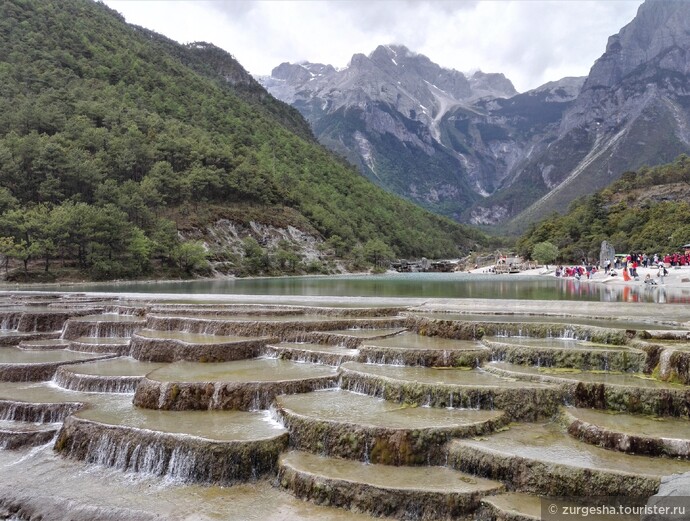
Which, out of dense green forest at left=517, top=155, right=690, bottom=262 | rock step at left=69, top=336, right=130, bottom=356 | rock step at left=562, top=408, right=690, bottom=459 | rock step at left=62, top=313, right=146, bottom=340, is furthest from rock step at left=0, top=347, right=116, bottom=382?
dense green forest at left=517, top=155, right=690, bottom=262

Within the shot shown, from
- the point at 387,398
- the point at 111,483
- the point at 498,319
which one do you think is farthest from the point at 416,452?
the point at 498,319

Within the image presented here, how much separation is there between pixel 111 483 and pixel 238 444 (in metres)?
3.11

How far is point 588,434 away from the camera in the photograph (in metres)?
11.6

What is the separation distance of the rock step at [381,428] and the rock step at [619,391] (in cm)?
216

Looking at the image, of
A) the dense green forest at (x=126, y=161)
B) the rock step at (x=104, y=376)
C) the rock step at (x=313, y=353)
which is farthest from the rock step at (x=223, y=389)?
the dense green forest at (x=126, y=161)

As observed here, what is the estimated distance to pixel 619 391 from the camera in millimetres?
13062

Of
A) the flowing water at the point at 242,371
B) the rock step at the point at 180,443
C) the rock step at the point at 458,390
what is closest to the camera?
the rock step at the point at 180,443

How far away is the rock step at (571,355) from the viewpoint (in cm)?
1559

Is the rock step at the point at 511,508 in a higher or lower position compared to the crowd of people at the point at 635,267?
lower

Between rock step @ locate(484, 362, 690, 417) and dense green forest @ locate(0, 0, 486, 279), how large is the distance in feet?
201

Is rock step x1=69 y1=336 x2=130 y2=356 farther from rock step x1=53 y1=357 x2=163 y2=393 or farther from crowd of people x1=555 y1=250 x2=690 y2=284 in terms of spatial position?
crowd of people x1=555 y1=250 x2=690 y2=284

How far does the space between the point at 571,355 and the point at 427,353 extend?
437 centimetres

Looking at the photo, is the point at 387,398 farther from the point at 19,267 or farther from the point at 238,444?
the point at 19,267

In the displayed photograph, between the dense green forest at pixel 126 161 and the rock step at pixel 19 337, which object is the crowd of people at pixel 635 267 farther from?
the dense green forest at pixel 126 161
